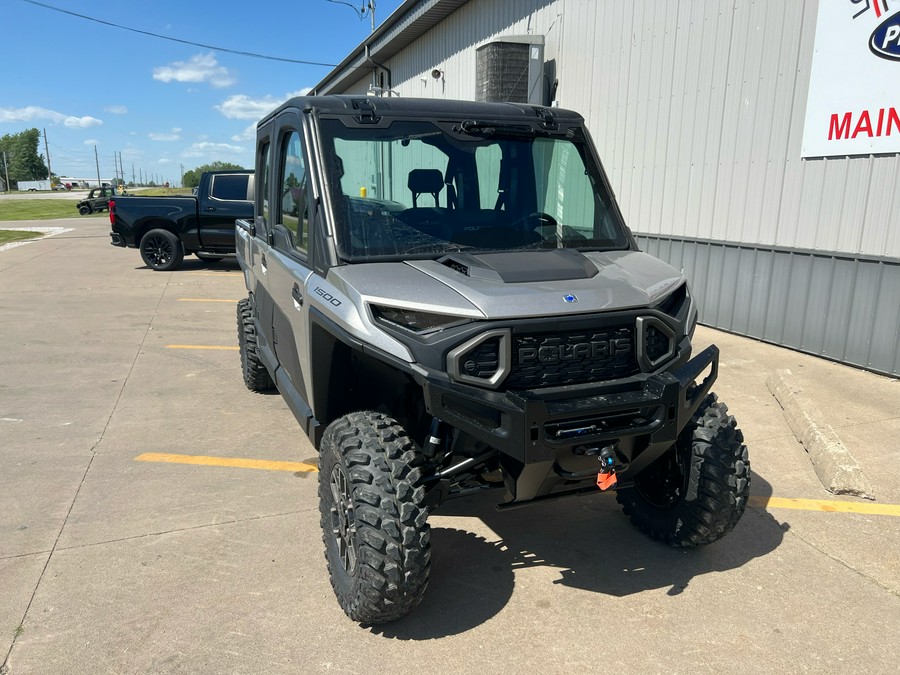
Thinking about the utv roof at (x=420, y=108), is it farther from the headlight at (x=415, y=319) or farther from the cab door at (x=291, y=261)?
the headlight at (x=415, y=319)

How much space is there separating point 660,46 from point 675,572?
7685mm

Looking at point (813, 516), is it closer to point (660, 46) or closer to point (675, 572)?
point (675, 572)

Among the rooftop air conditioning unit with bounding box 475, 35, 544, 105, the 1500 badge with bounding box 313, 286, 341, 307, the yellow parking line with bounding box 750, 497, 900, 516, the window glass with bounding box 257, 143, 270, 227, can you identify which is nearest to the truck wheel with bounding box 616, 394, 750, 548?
the yellow parking line with bounding box 750, 497, 900, 516

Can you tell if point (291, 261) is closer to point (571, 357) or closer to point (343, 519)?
point (343, 519)

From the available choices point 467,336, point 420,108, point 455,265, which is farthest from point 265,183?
point 467,336

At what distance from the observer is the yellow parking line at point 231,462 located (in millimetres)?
4727

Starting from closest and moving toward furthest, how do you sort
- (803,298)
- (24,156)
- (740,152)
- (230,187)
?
1. (803,298)
2. (740,152)
3. (230,187)
4. (24,156)

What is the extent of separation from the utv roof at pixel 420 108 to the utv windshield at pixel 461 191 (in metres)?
0.07

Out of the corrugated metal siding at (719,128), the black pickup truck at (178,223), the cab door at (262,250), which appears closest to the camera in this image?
the cab door at (262,250)

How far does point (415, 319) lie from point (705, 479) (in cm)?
163

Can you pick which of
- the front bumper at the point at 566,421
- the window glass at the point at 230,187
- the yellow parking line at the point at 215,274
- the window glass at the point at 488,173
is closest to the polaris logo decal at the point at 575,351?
the front bumper at the point at 566,421

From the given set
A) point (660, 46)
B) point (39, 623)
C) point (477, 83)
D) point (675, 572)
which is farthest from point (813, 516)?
point (477, 83)

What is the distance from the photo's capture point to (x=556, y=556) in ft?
11.9

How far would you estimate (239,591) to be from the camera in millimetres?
3266
